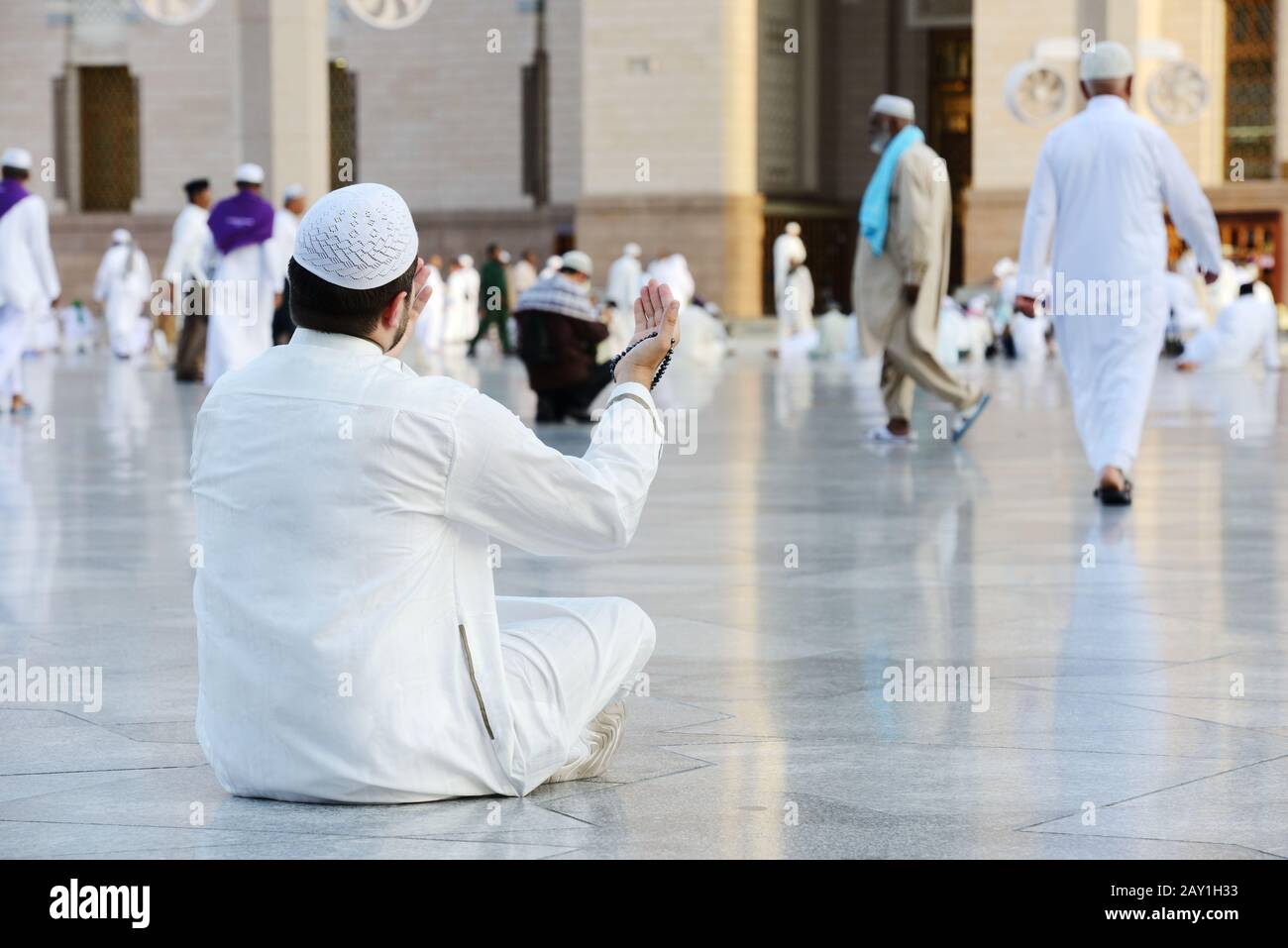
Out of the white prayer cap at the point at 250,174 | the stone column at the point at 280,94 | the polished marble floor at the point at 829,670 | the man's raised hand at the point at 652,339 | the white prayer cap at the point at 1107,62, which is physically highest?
the stone column at the point at 280,94

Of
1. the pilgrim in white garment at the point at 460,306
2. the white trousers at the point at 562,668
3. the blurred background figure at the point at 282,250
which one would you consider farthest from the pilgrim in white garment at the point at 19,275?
the pilgrim in white garment at the point at 460,306

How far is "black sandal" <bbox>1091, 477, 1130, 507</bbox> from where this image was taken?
8133 mm

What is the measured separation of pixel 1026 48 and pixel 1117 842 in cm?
2637

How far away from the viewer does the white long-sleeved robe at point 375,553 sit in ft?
11.1

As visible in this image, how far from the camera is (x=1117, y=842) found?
333cm

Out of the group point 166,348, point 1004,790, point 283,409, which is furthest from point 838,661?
point 166,348

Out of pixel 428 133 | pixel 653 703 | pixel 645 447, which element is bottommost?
pixel 653 703

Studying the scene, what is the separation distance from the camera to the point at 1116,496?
26.7 feet

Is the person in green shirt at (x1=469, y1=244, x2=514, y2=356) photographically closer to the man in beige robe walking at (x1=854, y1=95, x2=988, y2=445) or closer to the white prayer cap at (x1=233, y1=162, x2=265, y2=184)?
the white prayer cap at (x1=233, y1=162, x2=265, y2=184)

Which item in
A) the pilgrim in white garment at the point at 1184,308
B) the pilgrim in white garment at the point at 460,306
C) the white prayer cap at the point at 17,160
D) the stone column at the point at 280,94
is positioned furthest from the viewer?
the pilgrim in white garment at the point at 460,306

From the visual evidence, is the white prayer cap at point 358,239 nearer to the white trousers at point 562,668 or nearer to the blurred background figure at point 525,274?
the white trousers at point 562,668

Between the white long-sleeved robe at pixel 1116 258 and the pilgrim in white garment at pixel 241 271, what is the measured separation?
27.0ft

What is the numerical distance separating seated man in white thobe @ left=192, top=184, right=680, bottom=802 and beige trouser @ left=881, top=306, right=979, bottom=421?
24.0ft
